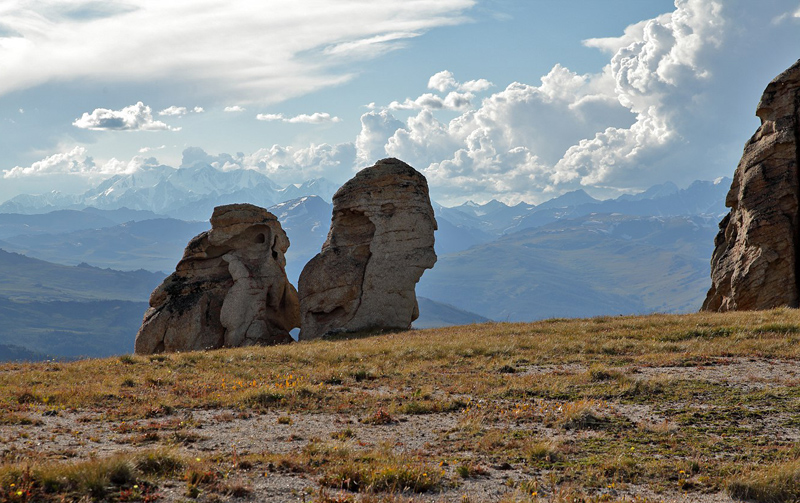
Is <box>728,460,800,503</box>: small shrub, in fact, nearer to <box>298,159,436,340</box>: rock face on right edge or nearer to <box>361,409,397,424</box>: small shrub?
<box>361,409,397,424</box>: small shrub

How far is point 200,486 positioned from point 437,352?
1690 centimetres

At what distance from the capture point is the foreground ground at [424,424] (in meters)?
11.8

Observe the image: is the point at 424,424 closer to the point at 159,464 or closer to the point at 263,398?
the point at 263,398

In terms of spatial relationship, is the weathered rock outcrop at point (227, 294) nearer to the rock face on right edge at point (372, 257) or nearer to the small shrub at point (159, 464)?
the rock face on right edge at point (372, 257)

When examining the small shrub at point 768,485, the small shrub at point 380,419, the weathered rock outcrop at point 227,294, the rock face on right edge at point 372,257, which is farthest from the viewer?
the rock face on right edge at point 372,257

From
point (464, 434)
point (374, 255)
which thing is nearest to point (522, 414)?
point (464, 434)

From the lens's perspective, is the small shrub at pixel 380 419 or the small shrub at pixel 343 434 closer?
the small shrub at pixel 343 434

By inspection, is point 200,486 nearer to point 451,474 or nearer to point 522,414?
point 451,474

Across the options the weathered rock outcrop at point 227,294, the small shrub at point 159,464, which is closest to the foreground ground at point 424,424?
the small shrub at point 159,464

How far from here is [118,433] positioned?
51.3 ft

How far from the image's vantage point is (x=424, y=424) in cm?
1670

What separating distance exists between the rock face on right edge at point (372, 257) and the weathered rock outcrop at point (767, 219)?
59.8 feet

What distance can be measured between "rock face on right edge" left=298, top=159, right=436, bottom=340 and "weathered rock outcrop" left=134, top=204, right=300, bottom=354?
2.29 m

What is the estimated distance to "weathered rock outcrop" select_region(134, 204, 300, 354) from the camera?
142 feet
